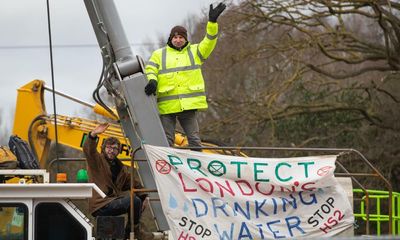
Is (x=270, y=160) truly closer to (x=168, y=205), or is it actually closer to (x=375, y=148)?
(x=168, y=205)

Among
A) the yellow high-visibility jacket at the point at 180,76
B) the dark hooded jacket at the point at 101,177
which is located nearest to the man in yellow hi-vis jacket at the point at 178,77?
the yellow high-visibility jacket at the point at 180,76

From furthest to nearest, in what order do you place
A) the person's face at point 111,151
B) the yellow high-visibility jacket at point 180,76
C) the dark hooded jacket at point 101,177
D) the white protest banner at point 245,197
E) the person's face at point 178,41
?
the person's face at point 178,41
the yellow high-visibility jacket at point 180,76
the person's face at point 111,151
the dark hooded jacket at point 101,177
the white protest banner at point 245,197

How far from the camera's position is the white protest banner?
354 inches

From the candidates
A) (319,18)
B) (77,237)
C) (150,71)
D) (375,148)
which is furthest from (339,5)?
(77,237)

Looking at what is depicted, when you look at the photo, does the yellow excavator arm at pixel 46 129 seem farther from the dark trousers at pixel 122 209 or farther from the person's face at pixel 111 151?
the dark trousers at pixel 122 209

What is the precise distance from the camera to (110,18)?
32.7ft

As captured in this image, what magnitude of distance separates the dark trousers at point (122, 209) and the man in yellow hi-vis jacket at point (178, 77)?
1181mm

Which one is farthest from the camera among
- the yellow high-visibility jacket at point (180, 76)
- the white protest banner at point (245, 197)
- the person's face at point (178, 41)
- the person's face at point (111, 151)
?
the person's face at point (178, 41)

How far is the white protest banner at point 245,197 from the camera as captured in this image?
8.98 meters

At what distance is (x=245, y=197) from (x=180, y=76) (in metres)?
1.75

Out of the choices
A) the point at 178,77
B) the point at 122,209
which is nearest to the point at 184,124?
the point at 178,77

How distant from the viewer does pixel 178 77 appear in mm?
10180

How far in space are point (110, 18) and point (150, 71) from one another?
70 centimetres

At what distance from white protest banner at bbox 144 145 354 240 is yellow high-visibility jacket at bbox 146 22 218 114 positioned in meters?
1.05
